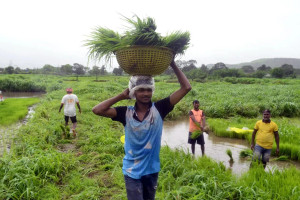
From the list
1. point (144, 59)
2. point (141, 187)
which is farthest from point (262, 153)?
point (144, 59)

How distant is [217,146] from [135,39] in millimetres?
5389

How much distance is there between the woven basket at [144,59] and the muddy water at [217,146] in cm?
290

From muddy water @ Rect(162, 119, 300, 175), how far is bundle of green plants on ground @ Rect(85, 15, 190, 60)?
9.49 ft

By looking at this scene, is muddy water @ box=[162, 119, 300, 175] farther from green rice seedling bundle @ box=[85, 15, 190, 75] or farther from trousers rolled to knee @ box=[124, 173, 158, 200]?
green rice seedling bundle @ box=[85, 15, 190, 75]

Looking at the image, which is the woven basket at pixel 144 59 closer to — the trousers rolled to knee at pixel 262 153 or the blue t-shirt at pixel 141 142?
the blue t-shirt at pixel 141 142

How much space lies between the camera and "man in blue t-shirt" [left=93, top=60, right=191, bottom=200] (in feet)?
6.02

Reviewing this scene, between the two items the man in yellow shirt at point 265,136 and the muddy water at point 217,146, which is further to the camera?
the muddy water at point 217,146

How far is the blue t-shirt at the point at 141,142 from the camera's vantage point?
1841 mm

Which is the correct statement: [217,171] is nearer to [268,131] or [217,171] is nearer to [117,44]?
[268,131]

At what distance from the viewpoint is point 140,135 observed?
187 cm

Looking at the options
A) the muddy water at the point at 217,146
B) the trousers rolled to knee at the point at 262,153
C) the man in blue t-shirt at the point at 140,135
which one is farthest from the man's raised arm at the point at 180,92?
the trousers rolled to knee at the point at 262,153

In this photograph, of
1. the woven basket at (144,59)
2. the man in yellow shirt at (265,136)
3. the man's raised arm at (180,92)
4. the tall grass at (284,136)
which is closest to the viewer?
the woven basket at (144,59)

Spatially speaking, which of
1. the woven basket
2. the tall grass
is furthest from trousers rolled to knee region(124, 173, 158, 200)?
the tall grass

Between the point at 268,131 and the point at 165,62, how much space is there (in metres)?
3.21
